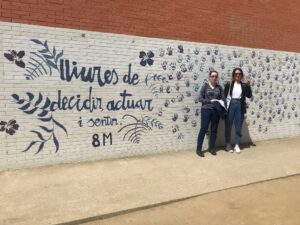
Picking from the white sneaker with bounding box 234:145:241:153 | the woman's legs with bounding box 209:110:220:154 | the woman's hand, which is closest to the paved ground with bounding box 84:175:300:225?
the woman's legs with bounding box 209:110:220:154

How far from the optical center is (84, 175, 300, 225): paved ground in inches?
201

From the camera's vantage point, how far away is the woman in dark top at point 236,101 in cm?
877

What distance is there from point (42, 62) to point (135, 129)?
7.28 feet

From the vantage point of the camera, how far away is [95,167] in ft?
22.8

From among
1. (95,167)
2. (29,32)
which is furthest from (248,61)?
(29,32)

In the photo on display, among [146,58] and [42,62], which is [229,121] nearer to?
[146,58]

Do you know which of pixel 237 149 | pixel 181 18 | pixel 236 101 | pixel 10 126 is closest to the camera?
pixel 10 126

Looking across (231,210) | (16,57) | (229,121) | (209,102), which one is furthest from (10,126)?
(229,121)

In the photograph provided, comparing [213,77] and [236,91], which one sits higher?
[213,77]

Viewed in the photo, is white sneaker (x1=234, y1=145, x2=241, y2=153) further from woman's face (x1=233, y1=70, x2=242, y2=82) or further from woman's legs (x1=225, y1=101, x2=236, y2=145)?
woman's face (x1=233, y1=70, x2=242, y2=82)

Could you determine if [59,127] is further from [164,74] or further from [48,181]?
[164,74]

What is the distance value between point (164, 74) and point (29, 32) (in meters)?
2.84

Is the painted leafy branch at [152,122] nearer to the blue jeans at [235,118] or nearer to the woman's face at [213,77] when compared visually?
the woman's face at [213,77]

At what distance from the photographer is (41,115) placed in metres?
6.67
